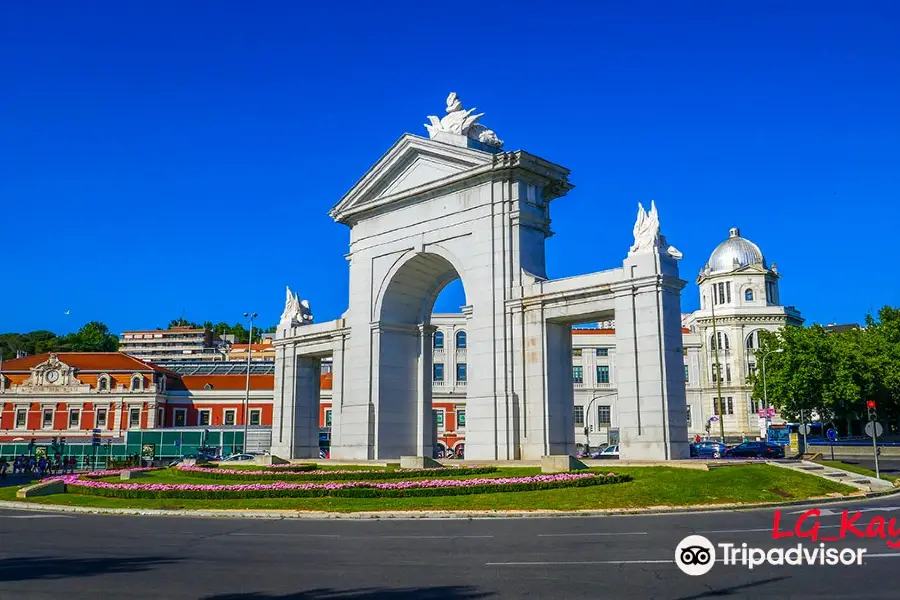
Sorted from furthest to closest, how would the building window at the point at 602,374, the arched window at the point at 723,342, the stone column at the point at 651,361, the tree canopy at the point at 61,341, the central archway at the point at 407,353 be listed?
the tree canopy at the point at 61,341 < the arched window at the point at 723,342 < the building window at the point at 602,374 < the central archway at the point at 407,353 < the stone column at the point at 651,361

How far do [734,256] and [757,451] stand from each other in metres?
49.7

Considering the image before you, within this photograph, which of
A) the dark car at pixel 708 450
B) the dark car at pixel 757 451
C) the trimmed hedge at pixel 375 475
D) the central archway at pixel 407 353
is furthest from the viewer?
the dark car at pixel 708 450

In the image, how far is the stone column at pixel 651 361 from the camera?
3022cm

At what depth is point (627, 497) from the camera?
22.5 meters

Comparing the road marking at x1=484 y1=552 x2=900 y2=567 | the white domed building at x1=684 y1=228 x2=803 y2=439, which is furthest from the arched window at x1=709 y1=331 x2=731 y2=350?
the road marking at x1=484 y1=552 x2=900 y2=567

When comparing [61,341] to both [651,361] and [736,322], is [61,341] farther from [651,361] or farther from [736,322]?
[651,361]

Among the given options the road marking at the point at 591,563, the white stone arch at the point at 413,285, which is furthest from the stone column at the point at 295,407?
the road marking at the point at 591,563

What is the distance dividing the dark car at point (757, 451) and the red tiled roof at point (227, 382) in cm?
4594

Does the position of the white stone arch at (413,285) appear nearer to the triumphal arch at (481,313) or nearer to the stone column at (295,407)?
the triumphal arch at (481,313)

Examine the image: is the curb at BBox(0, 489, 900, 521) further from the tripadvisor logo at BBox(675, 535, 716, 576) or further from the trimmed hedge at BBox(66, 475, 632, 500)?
the tripadvisor logo at BBox(675, 535, 716, 576)

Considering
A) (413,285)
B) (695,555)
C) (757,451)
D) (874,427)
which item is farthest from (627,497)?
(757,451)

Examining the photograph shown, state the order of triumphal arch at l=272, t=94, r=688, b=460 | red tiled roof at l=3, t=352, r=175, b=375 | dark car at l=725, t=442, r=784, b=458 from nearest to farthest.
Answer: triumphal arch at l=272, t=94, r=688, b=460 → dark car at l=725, t=442, r=784, b=458 → red tiled roof at l=3, t=352, r=175, b=375

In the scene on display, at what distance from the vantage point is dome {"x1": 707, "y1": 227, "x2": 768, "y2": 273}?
9425 cm

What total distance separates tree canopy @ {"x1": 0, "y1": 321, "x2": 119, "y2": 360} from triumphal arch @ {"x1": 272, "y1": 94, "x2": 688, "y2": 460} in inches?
4778
